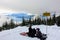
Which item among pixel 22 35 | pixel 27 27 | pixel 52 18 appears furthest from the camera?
pixel 52 18

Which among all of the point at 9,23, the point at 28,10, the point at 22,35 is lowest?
the point at 22,35

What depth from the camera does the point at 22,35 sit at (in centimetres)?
223

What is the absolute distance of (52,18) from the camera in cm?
264

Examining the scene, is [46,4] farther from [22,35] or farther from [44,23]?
[22,35]

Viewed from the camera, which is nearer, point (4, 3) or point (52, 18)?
point (4, 3)

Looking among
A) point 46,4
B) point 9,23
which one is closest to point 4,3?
point 9,23

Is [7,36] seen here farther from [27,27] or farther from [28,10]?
[28,10]

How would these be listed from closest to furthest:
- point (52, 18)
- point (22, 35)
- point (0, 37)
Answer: point (0, 37) → point (22, 35) → point (52, 18)

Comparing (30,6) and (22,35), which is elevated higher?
(30,6)

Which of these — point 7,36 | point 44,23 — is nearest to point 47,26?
point 44,23

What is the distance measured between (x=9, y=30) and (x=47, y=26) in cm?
73

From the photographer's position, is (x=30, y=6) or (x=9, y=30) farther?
(x=30, y=6)

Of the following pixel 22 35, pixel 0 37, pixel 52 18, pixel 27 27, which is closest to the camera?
pixel 0 37

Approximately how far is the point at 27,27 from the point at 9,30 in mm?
315
